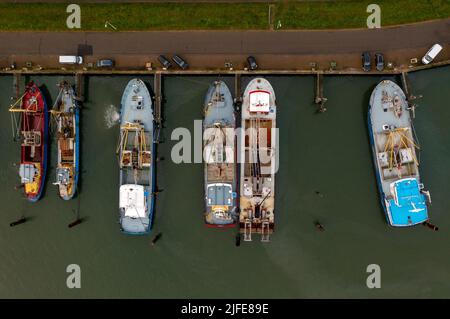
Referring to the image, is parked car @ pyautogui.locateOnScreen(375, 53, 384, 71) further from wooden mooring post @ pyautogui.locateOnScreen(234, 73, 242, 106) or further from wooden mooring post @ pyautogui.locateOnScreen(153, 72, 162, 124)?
wooden mooring post @ pyautogui.locateOnScreen(153, 72, 162, 124)

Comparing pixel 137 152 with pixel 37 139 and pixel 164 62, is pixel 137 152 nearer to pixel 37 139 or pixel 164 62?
pixel 164 62

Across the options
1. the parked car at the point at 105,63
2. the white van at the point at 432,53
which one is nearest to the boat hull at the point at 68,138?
the parked car at the point at 105,63

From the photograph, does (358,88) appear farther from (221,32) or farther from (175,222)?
(175,222)

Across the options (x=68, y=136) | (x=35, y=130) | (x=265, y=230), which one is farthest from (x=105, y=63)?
(x=265, y=230)

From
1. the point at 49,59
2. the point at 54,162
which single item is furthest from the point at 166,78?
the point at 54,162

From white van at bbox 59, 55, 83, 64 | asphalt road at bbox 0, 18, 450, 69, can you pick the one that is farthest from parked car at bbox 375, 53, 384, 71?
white van at bbox 59, 55, 83, 64

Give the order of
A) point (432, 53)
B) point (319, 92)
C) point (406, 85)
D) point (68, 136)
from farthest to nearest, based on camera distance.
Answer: point (68, 136), point (319, 92), point (406, 85), point (432, 53)

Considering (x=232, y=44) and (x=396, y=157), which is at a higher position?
(x=232, y=44)
